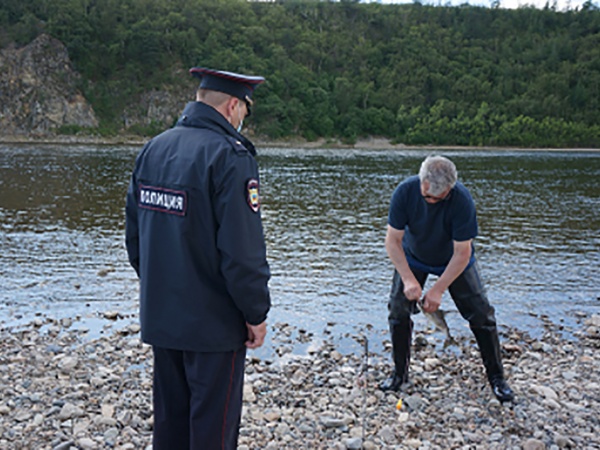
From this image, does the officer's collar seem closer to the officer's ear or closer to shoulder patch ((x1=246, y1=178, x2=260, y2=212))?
the officer's ear

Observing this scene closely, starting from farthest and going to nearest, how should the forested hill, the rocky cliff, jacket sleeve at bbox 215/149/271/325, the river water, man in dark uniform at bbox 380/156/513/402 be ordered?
the forested hill
the rocky cliff
the river water
man in dark uniform at bbox 380/156/513/402
jacket sleeve at bbox 215/149/271/325

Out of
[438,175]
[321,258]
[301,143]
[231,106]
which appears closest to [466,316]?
[438,175]

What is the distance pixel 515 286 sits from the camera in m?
11.0

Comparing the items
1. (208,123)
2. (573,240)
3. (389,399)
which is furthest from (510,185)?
(208,123)

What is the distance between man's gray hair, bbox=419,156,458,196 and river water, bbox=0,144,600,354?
3.26 meters

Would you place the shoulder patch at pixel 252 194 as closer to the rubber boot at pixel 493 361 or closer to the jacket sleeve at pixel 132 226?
the jacket sleeve at pixel 132 226

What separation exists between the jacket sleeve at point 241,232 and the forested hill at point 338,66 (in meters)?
105

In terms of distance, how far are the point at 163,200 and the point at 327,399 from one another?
3024 millimetres

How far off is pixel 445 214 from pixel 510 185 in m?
32.1

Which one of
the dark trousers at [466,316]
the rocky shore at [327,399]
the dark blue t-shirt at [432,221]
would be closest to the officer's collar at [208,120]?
the dark blue t-shirt at [432,221]

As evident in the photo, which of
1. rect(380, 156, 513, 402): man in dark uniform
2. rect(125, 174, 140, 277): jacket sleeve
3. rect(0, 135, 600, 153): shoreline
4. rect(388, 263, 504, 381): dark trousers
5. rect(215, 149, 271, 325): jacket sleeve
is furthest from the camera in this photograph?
rect(0, 135, 600, 153): shoreline

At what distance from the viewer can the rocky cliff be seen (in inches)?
3725

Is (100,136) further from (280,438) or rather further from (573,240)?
(280,438)

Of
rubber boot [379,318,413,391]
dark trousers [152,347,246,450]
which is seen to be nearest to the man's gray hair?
rubber boot [379,318,413,391]
